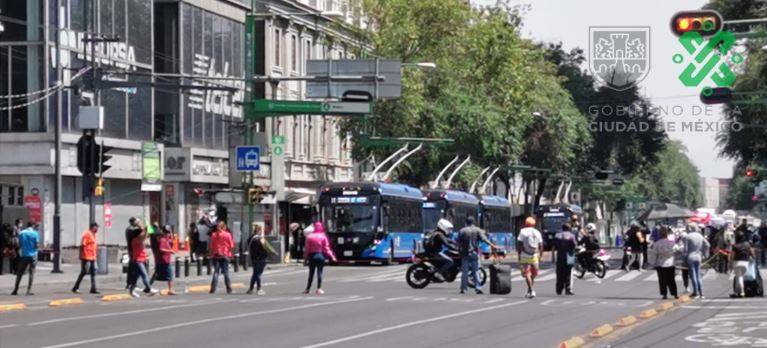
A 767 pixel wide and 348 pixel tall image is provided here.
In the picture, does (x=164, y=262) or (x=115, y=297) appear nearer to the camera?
(x=115, y=297)

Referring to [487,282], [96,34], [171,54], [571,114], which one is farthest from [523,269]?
[571,114]

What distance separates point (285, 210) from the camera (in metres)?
81.2

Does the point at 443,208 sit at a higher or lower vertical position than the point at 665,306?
higher

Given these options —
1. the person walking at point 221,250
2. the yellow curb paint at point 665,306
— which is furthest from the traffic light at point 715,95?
the person walking at point 221,250

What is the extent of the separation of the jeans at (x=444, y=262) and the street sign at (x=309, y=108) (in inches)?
533

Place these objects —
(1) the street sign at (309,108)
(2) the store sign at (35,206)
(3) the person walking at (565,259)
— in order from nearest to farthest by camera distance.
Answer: (3) the person walking at (565,259) < (1) the street sign at (309,108) < (2) the store sign at (35,206)

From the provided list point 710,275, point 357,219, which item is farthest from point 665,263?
point 357,219

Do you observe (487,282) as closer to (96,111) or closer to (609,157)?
(96,111)

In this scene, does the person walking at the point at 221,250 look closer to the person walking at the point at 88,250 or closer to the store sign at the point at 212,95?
the person walking at the point at 88,250

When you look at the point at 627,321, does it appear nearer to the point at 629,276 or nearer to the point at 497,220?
the point at 629,276

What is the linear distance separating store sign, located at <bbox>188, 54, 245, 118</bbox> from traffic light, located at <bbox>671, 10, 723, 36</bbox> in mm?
41280

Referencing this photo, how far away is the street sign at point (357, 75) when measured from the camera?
176ft

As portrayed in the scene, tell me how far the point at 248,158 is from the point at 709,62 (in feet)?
72.3

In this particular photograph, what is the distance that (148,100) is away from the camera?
215ft
